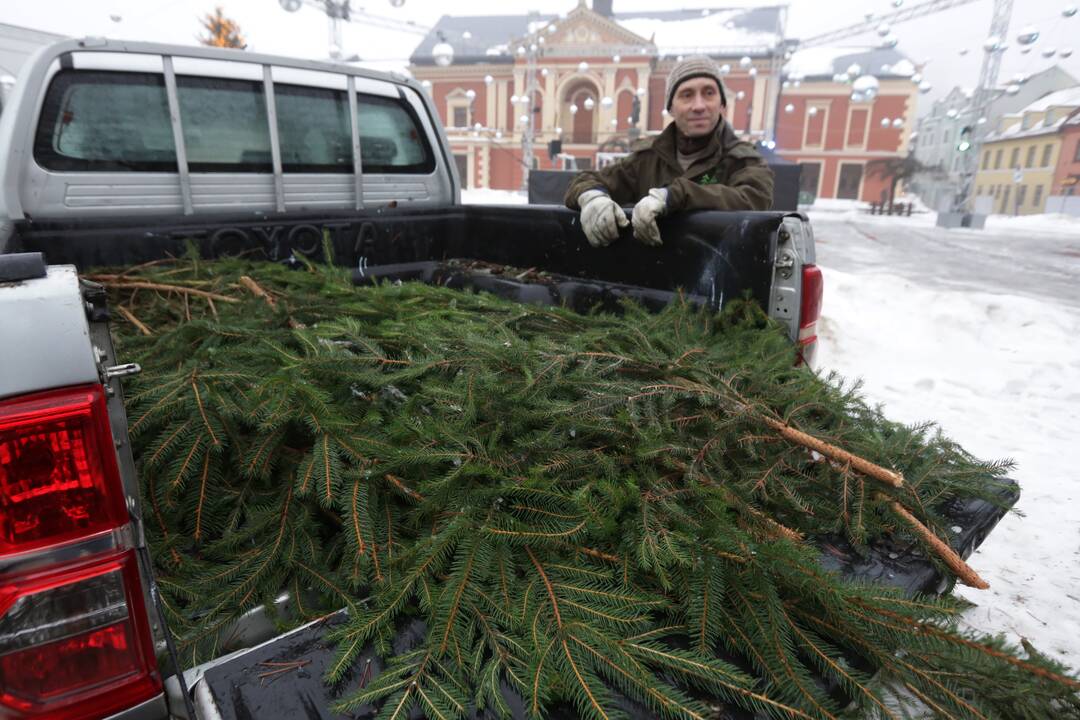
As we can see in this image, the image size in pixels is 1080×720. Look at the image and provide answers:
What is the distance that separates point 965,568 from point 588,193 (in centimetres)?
215

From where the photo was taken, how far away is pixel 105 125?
9.60 feet

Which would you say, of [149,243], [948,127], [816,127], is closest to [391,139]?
[149,243]

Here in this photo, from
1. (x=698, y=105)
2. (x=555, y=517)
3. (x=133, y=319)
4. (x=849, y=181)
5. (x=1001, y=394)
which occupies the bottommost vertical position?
(x=1001, y=394)

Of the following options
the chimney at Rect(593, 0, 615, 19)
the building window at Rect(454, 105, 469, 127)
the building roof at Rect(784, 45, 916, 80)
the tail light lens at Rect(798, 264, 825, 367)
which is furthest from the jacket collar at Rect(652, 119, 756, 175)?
the building roof at Rect(784, 45, 916, 80)

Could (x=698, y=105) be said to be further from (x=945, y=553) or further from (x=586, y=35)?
(x=586, y=35)

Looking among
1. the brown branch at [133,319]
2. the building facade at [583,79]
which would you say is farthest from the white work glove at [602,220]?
the building facade at [583,79]

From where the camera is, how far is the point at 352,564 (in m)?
1.22

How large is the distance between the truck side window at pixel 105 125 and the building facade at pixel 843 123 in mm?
45462

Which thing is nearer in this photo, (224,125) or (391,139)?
(224,125)

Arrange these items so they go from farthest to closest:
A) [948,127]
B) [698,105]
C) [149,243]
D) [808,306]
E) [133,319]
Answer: [948,127] < [698,105] < [149,243] < [808,306] < [133,319]

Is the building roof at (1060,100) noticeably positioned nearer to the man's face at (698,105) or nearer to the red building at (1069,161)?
the red building at (1069,161)

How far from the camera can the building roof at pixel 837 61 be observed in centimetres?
4272

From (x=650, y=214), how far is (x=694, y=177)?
1.16 meters

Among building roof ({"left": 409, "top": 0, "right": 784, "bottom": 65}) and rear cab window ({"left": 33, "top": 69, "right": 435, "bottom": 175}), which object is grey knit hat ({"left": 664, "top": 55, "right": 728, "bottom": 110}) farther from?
building roof ({"left": 409, "top": 0, "right": 784, "bottom": 65})
